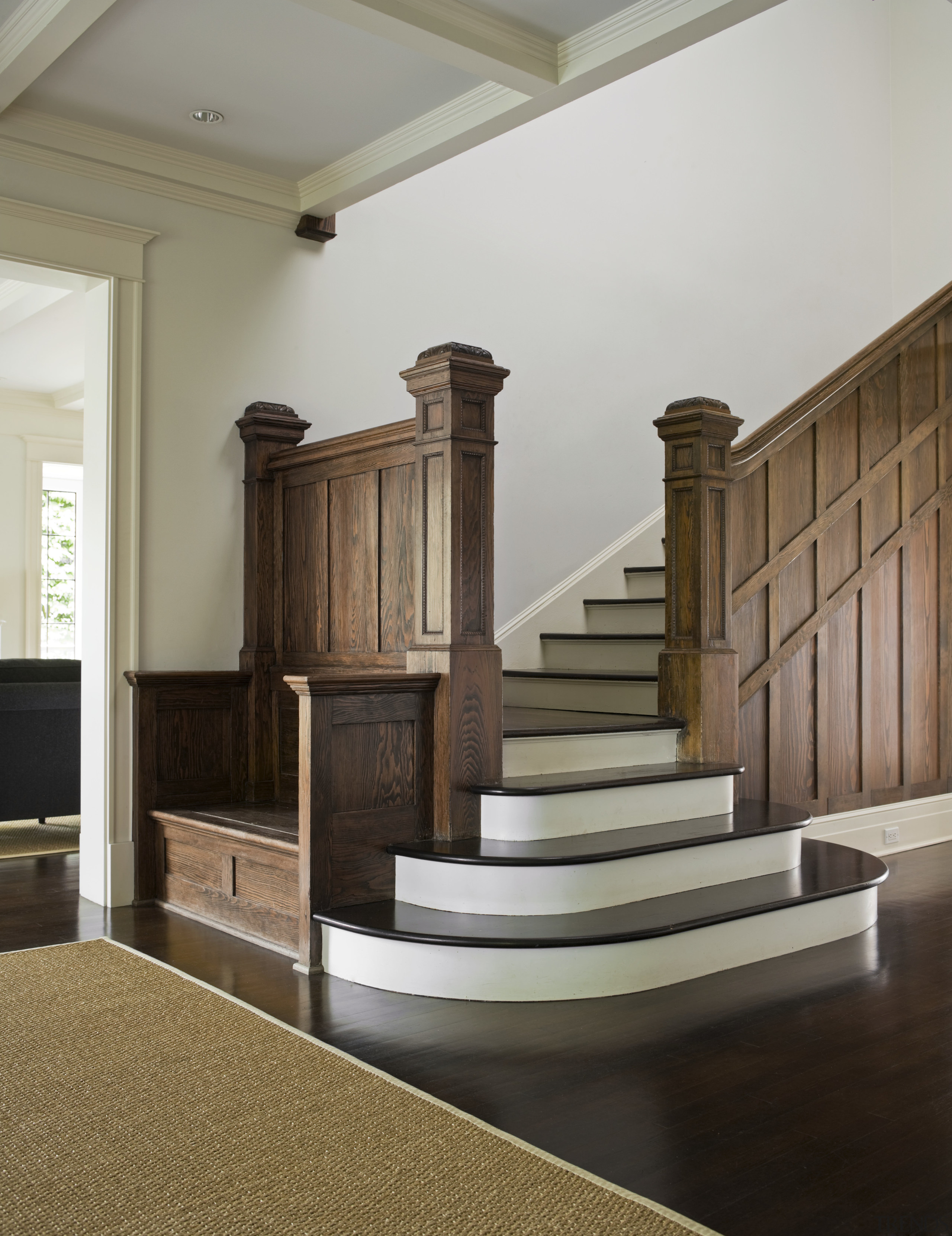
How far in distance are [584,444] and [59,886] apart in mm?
3062

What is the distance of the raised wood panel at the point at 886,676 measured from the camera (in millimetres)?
4664

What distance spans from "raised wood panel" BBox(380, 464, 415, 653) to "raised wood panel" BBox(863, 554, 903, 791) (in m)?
2.23

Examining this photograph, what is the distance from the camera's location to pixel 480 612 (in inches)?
124

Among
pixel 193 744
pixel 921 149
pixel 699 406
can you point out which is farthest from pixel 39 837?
pixel 921 149

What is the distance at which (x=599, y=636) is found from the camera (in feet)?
15.3

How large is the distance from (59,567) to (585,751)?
716 centimetres

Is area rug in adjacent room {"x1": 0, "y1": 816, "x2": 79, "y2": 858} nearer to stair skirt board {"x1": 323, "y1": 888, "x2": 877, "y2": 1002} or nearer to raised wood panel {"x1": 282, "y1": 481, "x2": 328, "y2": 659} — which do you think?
raised wood panel {"x1": 282, "y1": 481, "x2": 328, "y2": 659}

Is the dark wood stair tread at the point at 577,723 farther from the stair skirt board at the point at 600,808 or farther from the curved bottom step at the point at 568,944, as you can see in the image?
the curved bottom step at the point at 568,944

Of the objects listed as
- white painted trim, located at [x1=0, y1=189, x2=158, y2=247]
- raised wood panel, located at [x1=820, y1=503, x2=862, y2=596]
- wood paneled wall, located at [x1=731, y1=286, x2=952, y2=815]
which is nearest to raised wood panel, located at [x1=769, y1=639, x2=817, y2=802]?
wood paneled wall, located at [x1=731, y1=286, x2=952, y2=815]

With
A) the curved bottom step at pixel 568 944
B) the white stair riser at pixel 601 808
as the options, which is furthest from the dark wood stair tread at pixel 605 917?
the white stair riser at pixel 601 808

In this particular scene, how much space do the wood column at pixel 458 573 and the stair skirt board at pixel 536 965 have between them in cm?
46

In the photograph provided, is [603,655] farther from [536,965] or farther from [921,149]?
[921,149]

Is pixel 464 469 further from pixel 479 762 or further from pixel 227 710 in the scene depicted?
pixel 227 710

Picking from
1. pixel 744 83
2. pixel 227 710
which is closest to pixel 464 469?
pixel 227 710
